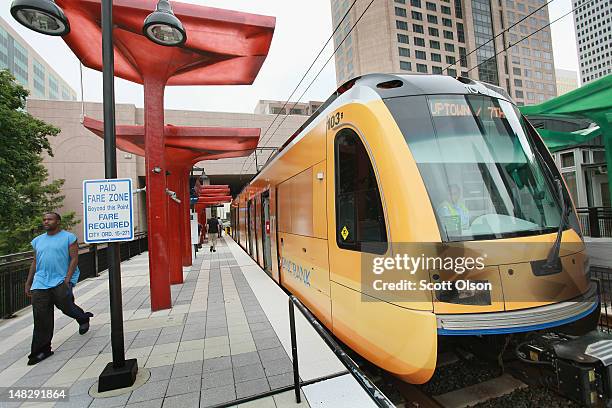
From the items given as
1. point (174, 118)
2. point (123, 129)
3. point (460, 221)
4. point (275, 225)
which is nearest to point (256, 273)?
point (275, 225)

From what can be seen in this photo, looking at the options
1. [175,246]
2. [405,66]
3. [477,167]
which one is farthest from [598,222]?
[405,66]

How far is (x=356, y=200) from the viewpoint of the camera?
3283mm

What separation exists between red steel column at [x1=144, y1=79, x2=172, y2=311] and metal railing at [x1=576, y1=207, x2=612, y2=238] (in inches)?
589

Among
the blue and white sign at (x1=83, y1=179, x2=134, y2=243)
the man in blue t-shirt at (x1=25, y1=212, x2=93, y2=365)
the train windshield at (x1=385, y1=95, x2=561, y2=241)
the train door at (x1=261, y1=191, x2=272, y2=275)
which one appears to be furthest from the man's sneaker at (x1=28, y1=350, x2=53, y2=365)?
the train windshield at (x1=385, y1=95, x2=561, y2=241)

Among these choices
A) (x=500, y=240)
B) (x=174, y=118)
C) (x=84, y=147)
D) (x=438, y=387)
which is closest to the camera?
(x=500, y=240)

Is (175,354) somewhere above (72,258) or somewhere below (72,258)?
below

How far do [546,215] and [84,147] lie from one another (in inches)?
1358

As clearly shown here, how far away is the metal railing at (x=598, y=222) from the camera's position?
12758mm

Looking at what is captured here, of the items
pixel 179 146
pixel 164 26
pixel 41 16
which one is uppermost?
pixel 164 26

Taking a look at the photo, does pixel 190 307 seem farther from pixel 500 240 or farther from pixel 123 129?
pixel 500 240

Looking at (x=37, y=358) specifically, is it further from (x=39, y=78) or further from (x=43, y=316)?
(x=39, y=78)

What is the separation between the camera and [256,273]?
9422 millimetres

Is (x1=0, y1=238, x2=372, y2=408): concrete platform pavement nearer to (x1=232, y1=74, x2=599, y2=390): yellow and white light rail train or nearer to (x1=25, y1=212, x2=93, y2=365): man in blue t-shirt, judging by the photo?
(x1=25, y1=212, x2=93, y2=365): man in blue t-shirt

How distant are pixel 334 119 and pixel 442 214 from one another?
5.43ft
